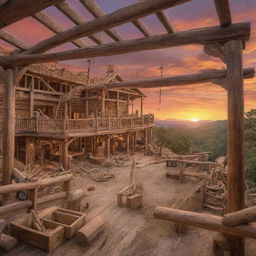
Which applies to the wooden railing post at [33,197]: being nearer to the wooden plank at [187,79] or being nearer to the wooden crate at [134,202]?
the wooden crate at [134,202]

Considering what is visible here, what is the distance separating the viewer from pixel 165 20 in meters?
4.43

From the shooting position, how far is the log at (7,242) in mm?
5332

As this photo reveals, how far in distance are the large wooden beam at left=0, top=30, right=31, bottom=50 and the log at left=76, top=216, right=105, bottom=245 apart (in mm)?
6242

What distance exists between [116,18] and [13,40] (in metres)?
4.15

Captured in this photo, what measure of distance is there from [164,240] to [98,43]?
644 cm

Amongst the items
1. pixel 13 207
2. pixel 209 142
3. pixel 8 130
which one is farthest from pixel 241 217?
pixel 209 142

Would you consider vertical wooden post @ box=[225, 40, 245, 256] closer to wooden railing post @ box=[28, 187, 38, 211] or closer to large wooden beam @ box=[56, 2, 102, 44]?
large wooden beam @ box=[56, 2, 102, 44]

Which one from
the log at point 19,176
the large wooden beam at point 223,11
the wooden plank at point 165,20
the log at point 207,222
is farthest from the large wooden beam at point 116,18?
the log at point 19,176

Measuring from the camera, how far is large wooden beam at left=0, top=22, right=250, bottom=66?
4.19m

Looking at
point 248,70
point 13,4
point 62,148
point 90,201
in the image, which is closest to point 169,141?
point 62,148

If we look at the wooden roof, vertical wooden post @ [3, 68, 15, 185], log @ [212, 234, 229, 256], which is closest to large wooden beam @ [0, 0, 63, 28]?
the wooden roof

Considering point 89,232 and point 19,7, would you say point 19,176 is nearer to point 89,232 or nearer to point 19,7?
point 89,232

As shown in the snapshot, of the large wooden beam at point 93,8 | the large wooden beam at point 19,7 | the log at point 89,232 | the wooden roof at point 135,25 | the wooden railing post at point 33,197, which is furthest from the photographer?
the wooden railing post at point 33,197

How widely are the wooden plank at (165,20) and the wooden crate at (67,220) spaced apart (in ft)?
19.9
